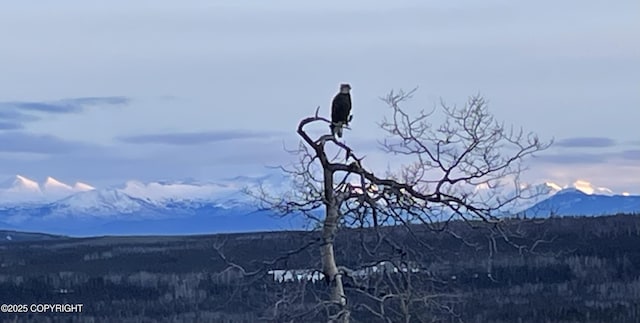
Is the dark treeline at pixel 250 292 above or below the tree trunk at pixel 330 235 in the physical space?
above

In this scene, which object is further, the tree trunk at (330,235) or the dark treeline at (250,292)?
the dark treeline at (250,292)

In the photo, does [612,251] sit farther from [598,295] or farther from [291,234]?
[291,234]

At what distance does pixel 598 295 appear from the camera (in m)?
57.9

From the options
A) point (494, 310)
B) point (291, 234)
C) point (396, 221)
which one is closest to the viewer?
point (396, 221)

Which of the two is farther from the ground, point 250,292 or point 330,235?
point 250,292

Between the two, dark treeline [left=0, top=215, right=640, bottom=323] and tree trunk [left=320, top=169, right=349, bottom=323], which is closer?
tree trunk [left=320, top=169, right=349, bottom=323]

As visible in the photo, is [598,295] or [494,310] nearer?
[494,310]

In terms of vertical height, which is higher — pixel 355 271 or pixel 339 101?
pixel 339 101

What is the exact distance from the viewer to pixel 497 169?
12.0m

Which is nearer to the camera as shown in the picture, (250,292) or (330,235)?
(330,235)

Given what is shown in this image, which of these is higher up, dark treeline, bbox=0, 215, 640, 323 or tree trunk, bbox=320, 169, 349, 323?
dark treeline, bbox=0, 215, 640, 323

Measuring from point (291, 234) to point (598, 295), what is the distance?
46.6m

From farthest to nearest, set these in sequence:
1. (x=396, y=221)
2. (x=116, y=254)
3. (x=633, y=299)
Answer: (x=116, y=254), (x=633, y=299), (x=396, y=221)

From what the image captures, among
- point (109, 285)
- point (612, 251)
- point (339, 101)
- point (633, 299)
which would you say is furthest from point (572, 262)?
point (339, 101)
